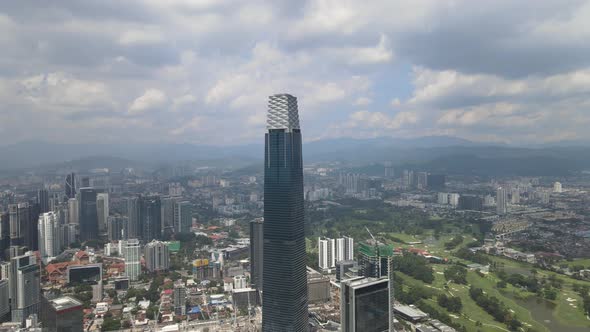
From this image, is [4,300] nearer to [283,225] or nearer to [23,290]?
[23,290]

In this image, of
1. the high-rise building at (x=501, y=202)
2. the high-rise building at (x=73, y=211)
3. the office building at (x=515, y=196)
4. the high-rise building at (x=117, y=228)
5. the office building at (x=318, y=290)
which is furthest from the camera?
the office building at (x=515, y=196)

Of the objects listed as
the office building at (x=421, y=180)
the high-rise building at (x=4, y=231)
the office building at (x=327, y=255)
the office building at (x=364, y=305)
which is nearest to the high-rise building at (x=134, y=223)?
the high-rise building at (x=4, y=231)

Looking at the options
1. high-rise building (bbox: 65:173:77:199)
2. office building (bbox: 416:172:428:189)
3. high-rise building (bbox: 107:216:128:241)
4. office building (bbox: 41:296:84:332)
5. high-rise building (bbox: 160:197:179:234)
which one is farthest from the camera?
office building (bbox: 416:172:428:189)

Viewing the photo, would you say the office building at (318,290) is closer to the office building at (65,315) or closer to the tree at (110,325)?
the tree at (110,325)

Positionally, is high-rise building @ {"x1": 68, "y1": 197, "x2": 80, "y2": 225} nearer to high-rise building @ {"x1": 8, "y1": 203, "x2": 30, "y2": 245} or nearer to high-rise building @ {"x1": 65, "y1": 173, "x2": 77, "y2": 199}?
high-rise building @ {"x1": 65, "y1": 173, "x2": 77, "y2": 199}

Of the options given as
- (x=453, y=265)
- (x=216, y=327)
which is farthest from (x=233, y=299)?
(x=453, y=265)

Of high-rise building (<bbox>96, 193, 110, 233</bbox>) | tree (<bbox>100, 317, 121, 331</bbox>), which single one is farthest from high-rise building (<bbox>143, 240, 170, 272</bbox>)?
high-rise building (<bbox>96, 193, 110, 233</bbox>)
